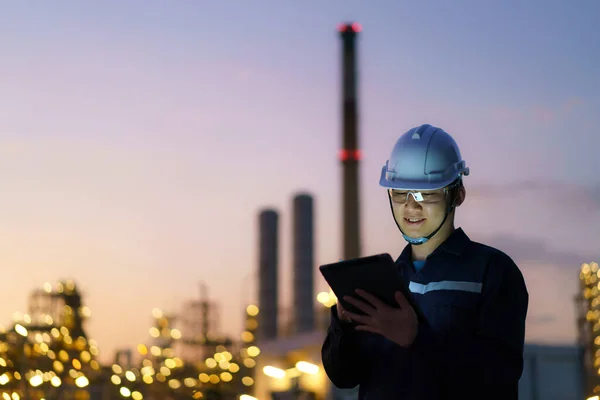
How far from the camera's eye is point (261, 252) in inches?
2398

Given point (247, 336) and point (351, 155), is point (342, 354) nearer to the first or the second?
point (351, 155)

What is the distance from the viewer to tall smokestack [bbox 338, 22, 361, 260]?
1814 inches

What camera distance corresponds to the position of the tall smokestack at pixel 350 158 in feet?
151

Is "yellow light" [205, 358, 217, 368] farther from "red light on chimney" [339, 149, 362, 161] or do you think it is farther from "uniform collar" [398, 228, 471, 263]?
"uniform collar" [398, 228, 471, 263]

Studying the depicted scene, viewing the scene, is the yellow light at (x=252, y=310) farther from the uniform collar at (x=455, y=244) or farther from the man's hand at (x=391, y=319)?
the man's hand at (x=391, y=319)

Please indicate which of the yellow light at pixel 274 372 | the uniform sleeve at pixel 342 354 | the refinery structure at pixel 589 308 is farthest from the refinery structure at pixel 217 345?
the uniform sleeve at pixel 342 354

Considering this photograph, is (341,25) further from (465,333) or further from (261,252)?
(465,333)

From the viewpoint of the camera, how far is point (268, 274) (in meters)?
60.5

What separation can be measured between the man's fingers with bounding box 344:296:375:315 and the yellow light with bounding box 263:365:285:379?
93.4ft

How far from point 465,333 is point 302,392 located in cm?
2340

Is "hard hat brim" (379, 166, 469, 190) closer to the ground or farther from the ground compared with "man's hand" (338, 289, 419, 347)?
farther from the ground

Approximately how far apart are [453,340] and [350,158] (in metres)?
43.3

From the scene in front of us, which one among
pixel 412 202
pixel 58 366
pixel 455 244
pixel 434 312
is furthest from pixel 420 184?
pixel 58 366

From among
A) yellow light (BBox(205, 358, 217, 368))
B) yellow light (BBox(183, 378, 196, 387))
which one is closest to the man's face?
yellow light (BBox(183, 378, 196, 387))
